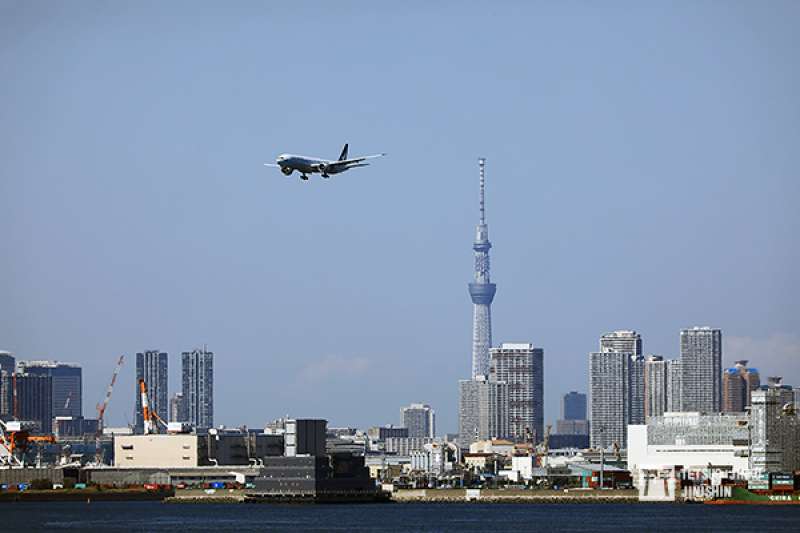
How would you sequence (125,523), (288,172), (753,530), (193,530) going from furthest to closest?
(125,523) < (193,530) < (753,530) < (288,172)

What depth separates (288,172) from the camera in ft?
449

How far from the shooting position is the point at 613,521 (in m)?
183

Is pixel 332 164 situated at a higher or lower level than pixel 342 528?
higher

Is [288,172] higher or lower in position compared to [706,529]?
higher

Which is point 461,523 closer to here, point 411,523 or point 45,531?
point 411,523

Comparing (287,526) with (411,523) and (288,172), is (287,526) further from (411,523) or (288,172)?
(288,172)

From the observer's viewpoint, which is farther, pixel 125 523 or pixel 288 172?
pixel 125 523

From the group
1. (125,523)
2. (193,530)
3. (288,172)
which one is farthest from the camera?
(125,523)

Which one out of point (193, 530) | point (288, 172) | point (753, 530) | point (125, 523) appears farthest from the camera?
point (125, 523)

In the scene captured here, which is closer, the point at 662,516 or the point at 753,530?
the point at 753,530

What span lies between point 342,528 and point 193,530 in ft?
47.2

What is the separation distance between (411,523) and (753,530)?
36.4 metres

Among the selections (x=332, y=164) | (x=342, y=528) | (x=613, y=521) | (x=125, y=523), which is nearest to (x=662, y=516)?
(x=613, y=521)

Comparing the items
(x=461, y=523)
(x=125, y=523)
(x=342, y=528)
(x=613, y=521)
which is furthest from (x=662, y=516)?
(x=125, y=523)
